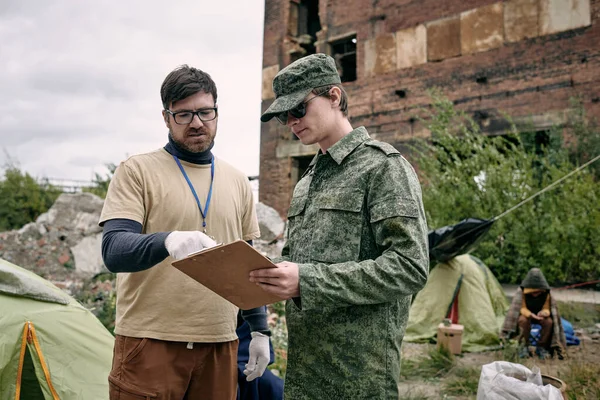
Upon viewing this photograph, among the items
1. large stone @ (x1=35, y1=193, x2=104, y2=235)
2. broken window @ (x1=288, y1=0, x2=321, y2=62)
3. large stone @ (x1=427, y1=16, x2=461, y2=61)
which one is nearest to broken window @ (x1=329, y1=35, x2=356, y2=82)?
broken window @ (x1=288, y1=0, x2=321, y2=62)

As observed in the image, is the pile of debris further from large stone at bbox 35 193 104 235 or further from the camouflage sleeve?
the camouflage sleeve

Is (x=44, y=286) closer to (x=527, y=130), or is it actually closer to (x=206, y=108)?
(x=206, y=108)

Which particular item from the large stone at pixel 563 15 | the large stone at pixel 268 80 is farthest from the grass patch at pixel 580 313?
the large stone at pixel 268 80

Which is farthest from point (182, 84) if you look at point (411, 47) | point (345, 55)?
point (345, 55)

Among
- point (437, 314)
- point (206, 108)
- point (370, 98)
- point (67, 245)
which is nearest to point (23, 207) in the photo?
point (67, 245)

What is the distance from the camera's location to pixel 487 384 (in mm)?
2805

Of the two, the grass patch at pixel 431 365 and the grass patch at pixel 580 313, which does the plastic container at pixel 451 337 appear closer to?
the grass patch at pixel 431 365

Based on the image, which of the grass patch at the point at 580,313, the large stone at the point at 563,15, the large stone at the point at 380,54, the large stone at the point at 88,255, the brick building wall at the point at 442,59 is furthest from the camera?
the large stone at the point at 380,54

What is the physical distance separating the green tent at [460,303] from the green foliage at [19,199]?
1208 centimetres

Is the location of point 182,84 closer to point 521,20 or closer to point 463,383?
point 463,383

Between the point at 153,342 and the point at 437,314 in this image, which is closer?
the point at 153,342

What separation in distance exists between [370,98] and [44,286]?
1040cm

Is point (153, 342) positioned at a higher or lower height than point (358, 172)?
lower

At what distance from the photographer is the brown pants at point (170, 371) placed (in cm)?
196
